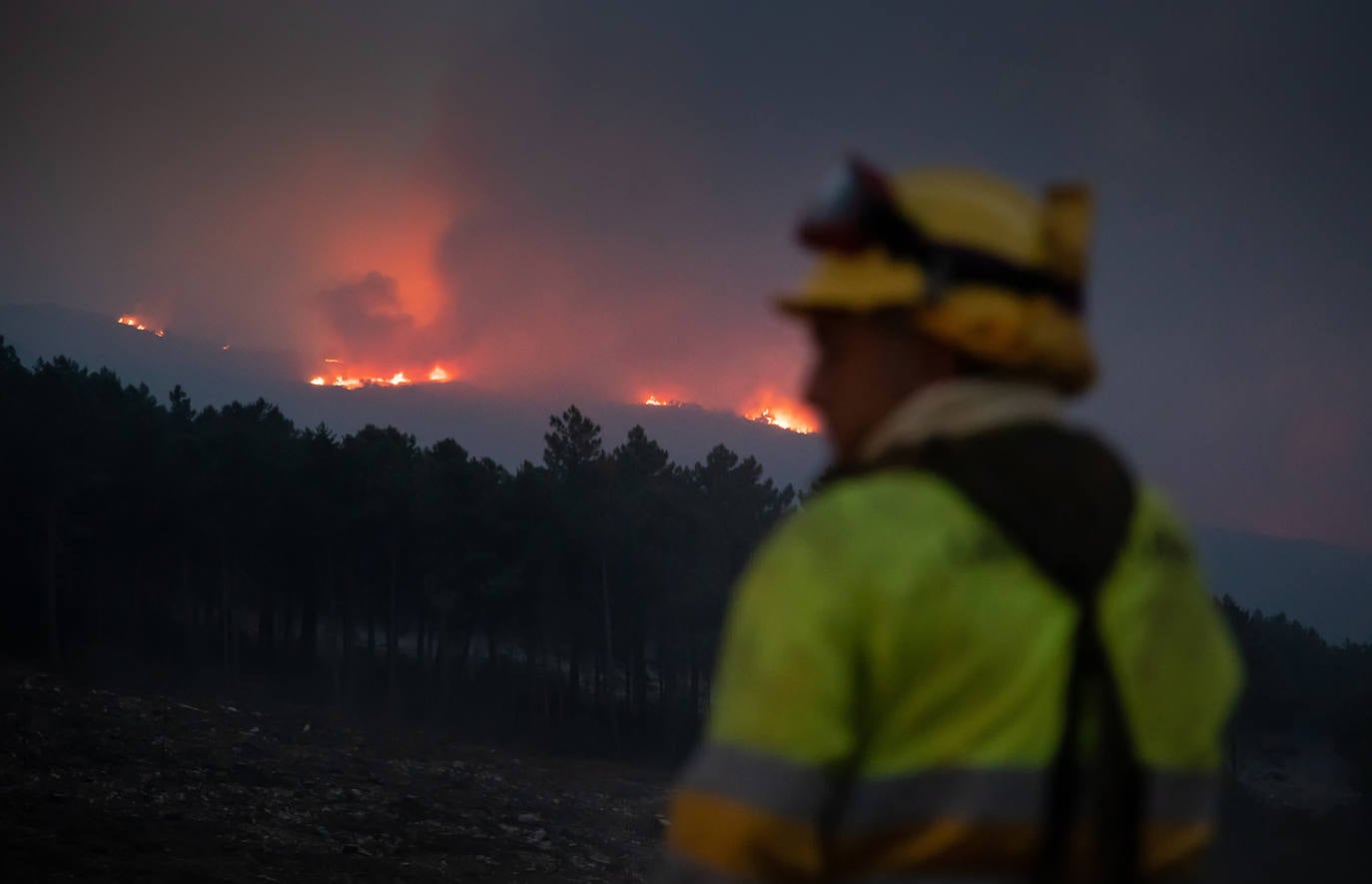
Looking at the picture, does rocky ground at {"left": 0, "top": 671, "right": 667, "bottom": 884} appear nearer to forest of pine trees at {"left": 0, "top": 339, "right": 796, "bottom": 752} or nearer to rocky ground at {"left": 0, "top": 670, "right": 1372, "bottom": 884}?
rocky ground at {"left": 0, "top": 670, "right": 1372, "bottom": 884}

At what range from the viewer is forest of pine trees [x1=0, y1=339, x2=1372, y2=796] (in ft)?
149

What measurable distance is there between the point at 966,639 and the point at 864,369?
0.53 meters

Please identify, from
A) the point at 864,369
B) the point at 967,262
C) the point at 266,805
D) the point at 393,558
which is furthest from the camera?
the point at 393,558

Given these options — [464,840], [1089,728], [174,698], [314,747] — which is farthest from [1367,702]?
[1089,728]

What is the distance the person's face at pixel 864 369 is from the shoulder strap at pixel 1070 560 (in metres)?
0.19

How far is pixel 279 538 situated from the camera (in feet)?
165

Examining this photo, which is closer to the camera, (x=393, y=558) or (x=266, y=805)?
(x=266, y=805)

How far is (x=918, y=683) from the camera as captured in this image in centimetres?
153

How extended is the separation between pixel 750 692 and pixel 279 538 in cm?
5265

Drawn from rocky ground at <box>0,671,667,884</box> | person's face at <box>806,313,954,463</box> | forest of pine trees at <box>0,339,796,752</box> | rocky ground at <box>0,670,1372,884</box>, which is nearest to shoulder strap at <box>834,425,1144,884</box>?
person's face at <box>806,313,954,463</box>

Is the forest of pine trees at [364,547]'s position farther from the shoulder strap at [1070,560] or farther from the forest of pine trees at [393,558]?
the shoulder strap at [1070,560]

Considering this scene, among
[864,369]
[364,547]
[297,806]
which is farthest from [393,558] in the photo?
[864,369]

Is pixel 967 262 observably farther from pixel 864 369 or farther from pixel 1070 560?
pixel 1070 560

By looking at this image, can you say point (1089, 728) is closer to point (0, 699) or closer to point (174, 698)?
point (0, 699)
